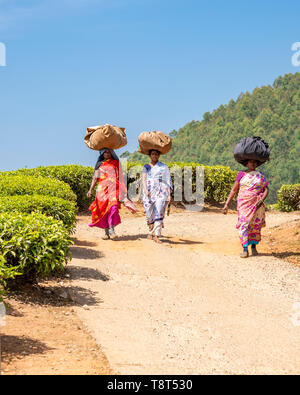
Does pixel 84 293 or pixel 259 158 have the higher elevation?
pixel 259 158

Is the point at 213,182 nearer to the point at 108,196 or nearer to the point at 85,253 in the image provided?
the point at 108,196

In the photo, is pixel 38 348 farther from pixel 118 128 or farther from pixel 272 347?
pixel 118 128

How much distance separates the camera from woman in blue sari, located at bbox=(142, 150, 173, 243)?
11177 millimetres

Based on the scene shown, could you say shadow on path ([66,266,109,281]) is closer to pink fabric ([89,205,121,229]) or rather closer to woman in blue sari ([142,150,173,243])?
pink fabric ([89,205,121,229])

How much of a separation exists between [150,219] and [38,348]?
6.13 meters

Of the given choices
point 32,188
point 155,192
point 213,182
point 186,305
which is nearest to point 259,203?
point 155,192

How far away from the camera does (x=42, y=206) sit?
30.0 ft

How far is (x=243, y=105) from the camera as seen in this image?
86.2 metres

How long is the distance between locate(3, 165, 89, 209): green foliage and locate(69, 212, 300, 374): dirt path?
5256 millimetres

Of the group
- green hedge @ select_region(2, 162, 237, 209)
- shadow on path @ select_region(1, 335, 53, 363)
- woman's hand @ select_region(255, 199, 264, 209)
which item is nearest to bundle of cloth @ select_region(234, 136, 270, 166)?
woman's hand @ select_region(255, 199, 264, 209)

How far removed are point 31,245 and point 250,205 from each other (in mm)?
4860

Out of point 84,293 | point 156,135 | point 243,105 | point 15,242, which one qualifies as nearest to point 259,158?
point 156,135

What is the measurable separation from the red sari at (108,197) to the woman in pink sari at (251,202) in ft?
7.47
